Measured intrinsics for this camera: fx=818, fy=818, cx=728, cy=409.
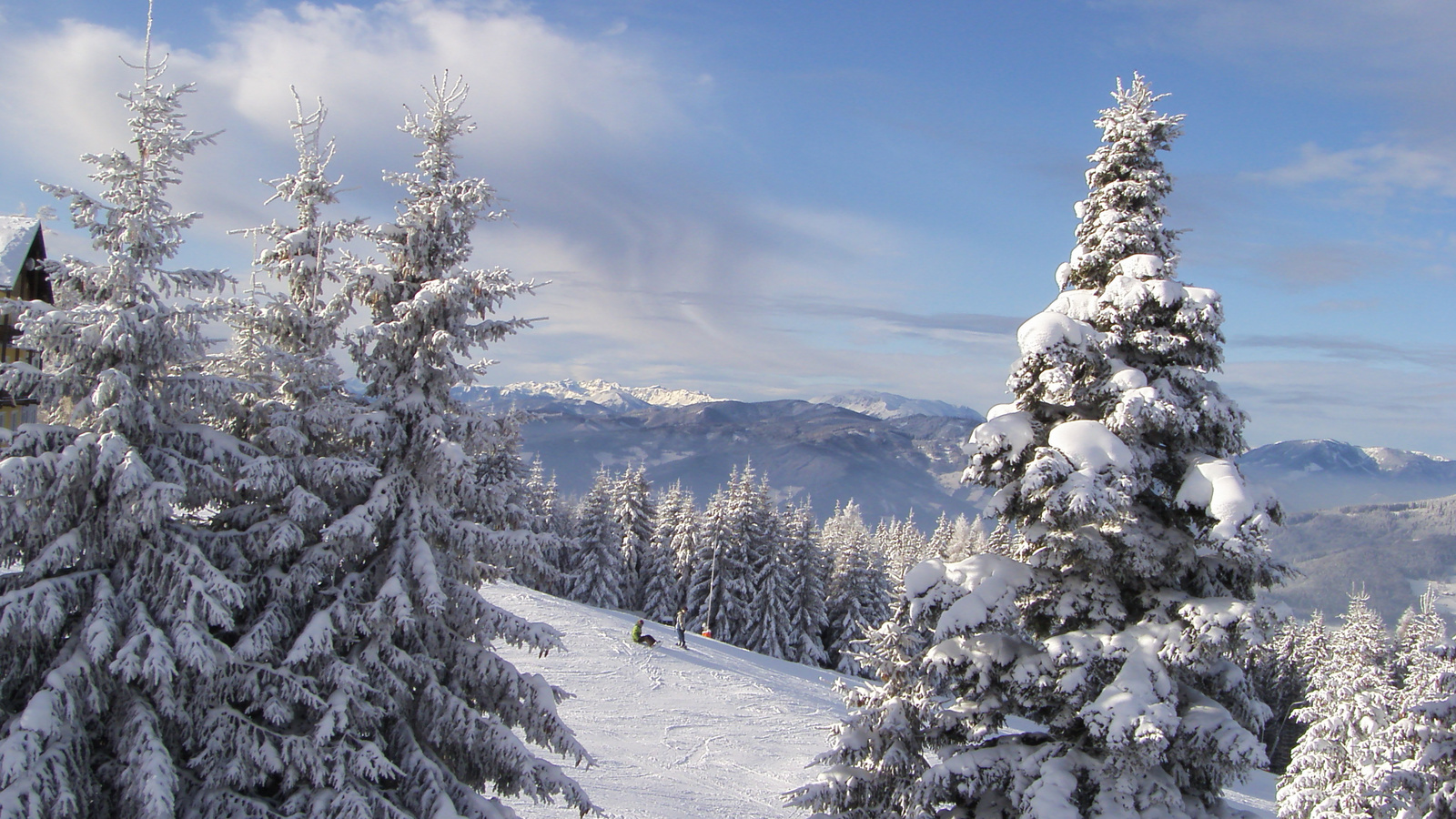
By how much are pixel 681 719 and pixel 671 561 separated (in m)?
29.9

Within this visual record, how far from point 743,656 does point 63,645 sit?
33105 mm

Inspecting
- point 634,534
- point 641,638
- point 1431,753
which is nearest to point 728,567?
point 634,534

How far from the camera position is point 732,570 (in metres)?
53.8

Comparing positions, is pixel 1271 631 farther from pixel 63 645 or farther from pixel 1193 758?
pixel 63 645

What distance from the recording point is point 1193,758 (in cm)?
866

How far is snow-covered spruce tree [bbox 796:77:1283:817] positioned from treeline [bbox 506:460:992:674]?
43014mm

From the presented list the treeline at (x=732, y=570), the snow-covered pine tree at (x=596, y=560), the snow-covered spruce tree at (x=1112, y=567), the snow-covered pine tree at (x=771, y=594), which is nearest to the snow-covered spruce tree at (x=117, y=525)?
the snow-covered spruce tree at (x=1112, y=567)

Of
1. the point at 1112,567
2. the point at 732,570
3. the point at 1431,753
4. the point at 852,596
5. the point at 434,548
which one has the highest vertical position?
the point at 1112,567

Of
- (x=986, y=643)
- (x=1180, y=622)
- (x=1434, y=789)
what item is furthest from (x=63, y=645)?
(x=1434, y=789)

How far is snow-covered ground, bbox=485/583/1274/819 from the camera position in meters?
19.9

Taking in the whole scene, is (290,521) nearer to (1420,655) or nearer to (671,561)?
(1420,655)

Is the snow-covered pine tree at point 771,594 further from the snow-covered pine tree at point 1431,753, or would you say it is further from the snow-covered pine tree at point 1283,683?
the snow-covered pine tree at point 1283,683

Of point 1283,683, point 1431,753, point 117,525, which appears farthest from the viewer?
point 1283,683

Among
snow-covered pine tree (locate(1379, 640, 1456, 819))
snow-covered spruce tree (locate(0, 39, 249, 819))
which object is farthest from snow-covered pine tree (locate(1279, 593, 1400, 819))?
snow-covered spruce tree (locate(0, 39, 249, 819))
